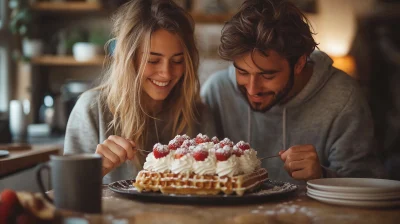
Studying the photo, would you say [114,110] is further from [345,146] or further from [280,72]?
[345,146]

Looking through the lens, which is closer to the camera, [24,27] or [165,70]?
[165,70]

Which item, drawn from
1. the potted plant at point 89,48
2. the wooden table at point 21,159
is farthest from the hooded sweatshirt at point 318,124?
the potted plant at point 89,48

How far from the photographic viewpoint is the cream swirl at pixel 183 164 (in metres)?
1.62

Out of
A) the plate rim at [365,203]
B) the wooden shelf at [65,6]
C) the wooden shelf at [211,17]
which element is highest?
the wooden shelf at [65,6]

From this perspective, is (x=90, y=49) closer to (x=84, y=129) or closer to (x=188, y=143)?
(x=84, y=129)

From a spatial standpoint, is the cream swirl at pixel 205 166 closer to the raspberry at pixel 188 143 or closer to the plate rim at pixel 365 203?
the raspberry at pixel 188 143

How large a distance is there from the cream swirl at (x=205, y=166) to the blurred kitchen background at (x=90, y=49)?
2415 mm

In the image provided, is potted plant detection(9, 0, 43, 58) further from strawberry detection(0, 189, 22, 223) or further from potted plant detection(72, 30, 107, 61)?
strawberry detection(0, 189, 22, 223)

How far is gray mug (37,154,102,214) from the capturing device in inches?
47.3

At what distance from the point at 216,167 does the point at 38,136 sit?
328 centimetres

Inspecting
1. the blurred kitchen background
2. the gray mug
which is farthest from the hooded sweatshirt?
the blurred kitchen background

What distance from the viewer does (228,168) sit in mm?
1606

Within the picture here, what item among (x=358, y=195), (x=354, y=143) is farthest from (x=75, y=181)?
(x=354, y=143)

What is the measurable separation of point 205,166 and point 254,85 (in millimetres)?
586
